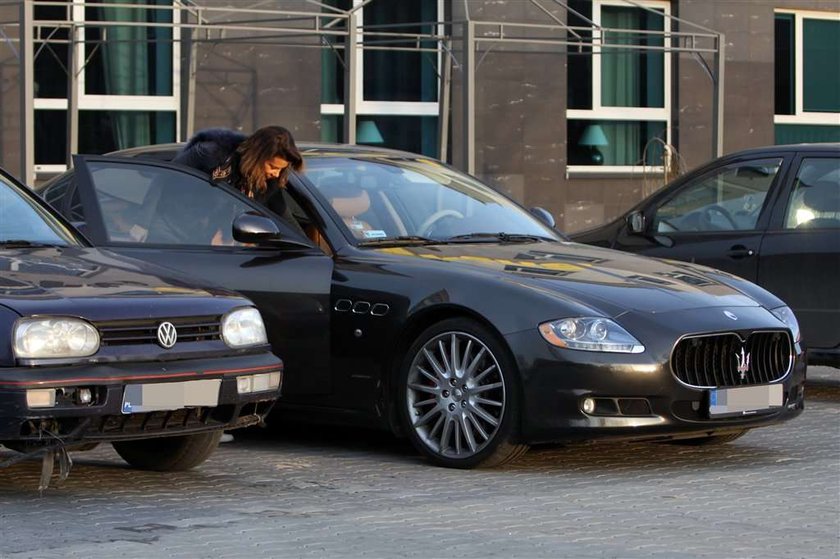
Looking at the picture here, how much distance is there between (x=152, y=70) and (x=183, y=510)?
13549 millimetres

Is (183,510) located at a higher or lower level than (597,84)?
lower

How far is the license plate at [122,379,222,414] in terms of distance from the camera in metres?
6.91

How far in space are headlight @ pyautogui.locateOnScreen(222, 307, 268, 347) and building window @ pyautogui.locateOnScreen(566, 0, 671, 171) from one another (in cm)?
1625

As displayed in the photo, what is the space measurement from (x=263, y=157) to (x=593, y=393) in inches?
92.2

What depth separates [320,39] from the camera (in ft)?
65.4

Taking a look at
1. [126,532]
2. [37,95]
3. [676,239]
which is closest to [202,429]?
[126,532]

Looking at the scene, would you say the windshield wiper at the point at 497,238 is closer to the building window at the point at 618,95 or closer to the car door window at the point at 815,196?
the car door window at the point at 815,196

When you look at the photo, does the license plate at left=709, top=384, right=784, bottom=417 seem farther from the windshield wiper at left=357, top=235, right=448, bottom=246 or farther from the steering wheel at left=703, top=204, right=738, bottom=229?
the steering wheel at left=703, top=204, right=738, bottom=229

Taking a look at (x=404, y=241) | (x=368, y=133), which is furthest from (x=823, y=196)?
(x=368, y=133)

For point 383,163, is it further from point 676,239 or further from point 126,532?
point 126,532

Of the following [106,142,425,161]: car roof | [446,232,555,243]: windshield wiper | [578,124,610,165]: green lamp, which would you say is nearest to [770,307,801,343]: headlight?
[446,232,555,243]: windshield wiper

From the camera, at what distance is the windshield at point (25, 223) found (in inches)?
317

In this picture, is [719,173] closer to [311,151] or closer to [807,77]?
[311,151]

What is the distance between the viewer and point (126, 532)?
6.55 metres
